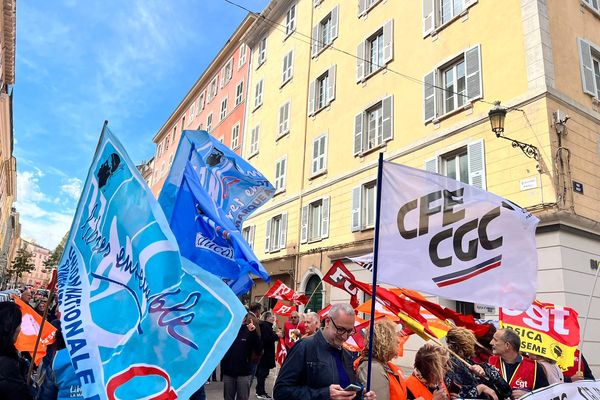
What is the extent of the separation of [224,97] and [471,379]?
1194 inches

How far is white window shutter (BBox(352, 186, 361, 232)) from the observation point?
16.2 meters

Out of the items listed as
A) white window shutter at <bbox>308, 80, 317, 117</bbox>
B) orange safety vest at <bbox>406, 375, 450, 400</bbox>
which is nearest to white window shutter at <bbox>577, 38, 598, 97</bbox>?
white window shutter at <bbox>308, 80, 317, 117</bbox>

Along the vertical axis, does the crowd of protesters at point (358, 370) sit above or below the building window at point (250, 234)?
below

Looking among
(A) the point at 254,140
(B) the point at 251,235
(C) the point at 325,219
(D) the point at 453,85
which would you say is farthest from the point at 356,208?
(A) the point at 254,140

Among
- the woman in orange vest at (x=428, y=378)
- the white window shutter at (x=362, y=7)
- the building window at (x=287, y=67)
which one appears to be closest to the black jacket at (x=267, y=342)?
the woman in orange vest at (x=428, y=378)

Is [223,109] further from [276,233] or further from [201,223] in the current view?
[201,223]

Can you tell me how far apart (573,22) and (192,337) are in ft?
46.9

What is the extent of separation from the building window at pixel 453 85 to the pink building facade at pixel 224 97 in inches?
621

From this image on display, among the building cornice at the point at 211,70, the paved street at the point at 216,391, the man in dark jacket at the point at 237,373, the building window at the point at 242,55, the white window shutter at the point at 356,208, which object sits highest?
the building cornice at the point at 211,70

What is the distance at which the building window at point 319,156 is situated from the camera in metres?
19.1

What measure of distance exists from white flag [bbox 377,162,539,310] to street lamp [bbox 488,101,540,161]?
23.5 feet

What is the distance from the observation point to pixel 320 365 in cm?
312

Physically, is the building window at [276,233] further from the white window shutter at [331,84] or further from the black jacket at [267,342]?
the black jacket at [267,342]

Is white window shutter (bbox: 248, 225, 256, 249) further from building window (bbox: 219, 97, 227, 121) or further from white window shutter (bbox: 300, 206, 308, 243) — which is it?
building window (bbox: 219, 97, 227, 121)
